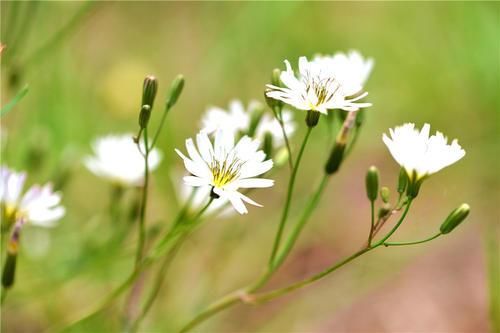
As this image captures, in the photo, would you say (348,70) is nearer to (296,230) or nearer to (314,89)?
(314,89)

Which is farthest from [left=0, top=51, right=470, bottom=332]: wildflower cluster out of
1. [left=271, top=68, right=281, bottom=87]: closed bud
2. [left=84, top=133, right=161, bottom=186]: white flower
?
[left=84, top=133, right=161, bottom=186]: white flower

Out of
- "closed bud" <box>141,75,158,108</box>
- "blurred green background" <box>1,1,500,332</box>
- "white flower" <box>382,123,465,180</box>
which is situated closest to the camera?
"white flower" <box>382,123,465,180</box>

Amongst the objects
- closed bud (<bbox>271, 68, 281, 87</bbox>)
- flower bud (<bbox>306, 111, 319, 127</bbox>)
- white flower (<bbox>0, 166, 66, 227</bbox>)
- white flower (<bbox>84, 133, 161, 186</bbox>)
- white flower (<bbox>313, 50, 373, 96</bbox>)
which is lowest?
white flower (<bbox>0, 166, 66, 227</bbox>)

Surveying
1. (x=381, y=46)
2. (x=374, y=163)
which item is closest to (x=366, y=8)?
(x=381, y=46)

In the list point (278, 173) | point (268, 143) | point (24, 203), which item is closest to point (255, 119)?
point (268, 143)

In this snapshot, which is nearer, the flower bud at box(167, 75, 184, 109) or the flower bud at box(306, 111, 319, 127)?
the flower bud at box(306, 111, 319, 127)

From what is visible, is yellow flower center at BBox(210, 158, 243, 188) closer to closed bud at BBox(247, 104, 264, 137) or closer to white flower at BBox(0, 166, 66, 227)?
closed bud at BBox(247, 104, 264, 137)

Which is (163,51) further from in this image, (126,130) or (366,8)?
(366,8)

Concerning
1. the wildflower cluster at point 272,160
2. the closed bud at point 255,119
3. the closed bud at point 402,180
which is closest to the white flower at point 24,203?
the wildflower cluster at point 272,160
